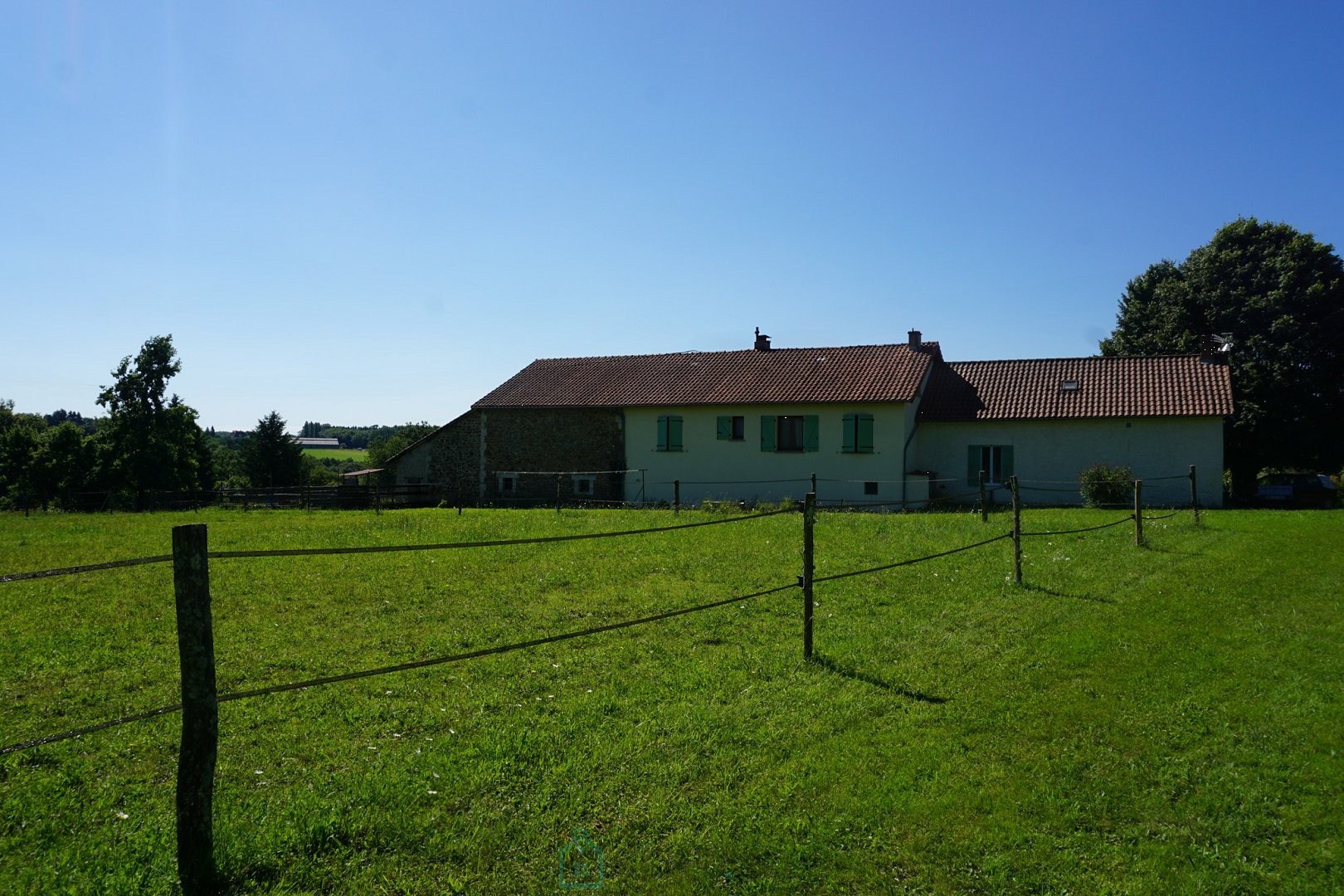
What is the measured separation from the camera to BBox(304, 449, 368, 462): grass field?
10600 cm

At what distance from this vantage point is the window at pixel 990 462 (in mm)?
24656

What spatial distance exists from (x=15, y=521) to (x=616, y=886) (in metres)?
25.8

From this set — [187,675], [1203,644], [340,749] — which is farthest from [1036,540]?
[187,675]

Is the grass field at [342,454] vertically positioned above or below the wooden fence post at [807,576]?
above

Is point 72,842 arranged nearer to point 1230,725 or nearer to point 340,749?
point 340,749

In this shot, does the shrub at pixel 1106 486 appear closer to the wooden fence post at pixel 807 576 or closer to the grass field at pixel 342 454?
the wooden fence post at pixel 807 576

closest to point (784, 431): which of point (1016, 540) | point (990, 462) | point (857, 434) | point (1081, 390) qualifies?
point (857, 434)

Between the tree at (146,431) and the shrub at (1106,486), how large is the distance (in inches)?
1678

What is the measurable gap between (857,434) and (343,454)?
353ft

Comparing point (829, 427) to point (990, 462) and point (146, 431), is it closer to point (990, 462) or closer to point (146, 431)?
point (990, 462)

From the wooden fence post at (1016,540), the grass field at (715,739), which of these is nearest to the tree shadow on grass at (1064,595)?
the grass field at (715,739)

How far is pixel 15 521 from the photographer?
22.3m

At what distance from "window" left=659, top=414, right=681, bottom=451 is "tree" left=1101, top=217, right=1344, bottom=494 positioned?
19.7 metres

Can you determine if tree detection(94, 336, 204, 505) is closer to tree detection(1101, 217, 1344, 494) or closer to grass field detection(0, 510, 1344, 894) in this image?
grass field detection(0, 510, 1344, 894)
